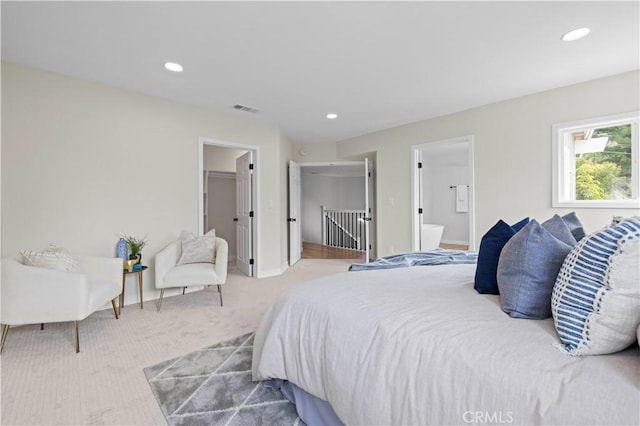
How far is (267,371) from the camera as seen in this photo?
1.49 m

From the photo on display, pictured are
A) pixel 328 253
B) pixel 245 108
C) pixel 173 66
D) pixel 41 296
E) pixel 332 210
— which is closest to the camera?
pixel 41 296

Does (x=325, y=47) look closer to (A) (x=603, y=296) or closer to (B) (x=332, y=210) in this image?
(A) (x=603, y=296)

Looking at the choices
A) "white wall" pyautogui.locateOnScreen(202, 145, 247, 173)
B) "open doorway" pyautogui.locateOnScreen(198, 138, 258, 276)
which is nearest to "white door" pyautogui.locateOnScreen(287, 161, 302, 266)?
"open doorway" pyautogui.locateOnScreen(198, 138, 258, 276)

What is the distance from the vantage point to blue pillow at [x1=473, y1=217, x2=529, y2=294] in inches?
56.3

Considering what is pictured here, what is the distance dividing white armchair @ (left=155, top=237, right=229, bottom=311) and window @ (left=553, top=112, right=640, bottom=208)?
3.78m

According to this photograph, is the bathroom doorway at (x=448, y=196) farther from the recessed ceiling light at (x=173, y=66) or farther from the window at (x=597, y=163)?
the recessed ceiling light at (x=173, y=66)

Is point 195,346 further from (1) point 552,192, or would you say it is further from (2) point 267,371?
(1) point 552,192

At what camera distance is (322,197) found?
8.68m

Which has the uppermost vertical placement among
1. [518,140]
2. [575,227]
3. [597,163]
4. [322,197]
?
[518,140]

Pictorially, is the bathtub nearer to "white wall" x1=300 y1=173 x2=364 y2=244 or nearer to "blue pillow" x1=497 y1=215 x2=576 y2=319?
"white wall" x1=300 y1=173 x2=364 y2=244

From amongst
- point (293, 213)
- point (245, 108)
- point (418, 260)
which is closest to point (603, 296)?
point (418, 260)

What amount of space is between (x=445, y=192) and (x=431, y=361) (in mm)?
7433

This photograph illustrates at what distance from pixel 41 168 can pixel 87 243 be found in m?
0.80

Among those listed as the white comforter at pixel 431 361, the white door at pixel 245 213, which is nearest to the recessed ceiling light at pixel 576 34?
the white comforter at pixel 431 361
